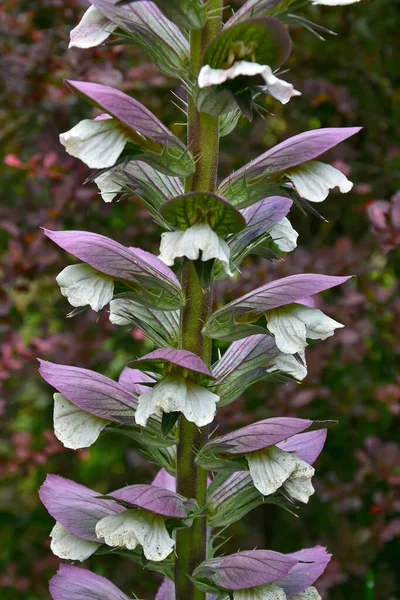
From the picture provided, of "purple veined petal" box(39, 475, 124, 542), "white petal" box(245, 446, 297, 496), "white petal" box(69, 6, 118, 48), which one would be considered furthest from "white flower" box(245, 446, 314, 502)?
"white petal" box(69, 6, 118, 48)

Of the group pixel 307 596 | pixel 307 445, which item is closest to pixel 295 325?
pixel 307 445

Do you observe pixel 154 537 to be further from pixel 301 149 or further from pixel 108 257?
pixel 301 149

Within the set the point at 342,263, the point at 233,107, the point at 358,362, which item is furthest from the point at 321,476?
the point at 233,107

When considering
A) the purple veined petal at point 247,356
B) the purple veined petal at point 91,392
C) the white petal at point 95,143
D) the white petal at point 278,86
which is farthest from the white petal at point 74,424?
the white petal at point 278,86

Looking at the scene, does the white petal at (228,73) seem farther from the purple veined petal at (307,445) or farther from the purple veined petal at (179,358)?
the purple veined petal at (307,445)

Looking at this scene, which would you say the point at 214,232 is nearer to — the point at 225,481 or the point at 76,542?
the point at 225,481

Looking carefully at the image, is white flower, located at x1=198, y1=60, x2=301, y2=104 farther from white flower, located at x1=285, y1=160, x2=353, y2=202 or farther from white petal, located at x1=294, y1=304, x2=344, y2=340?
white petal, located at x1=294, y1=304, x2=344, y2=340
